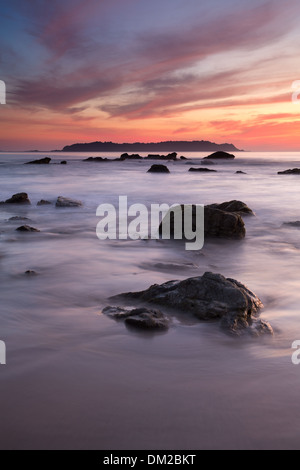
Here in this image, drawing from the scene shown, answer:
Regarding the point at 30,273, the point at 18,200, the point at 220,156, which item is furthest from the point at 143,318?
the point at 220,156

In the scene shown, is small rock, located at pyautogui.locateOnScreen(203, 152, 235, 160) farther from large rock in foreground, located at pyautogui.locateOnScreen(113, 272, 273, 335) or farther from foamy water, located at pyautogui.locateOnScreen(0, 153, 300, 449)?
large rock in foreground, located at pyautogui.locateOnScreen(113, 272, 273, 335)

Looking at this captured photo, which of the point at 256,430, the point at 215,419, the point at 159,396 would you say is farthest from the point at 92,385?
the point at 256,430

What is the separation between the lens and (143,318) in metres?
3.34

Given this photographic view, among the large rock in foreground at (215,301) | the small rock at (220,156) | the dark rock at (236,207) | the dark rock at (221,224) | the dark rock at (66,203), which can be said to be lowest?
the large rock in foreground at (215,301)

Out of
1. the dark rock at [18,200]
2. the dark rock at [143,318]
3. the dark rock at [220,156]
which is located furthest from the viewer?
the dark rock at [220,156]

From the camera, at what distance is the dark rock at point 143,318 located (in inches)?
130

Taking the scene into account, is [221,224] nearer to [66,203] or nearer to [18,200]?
[66,203]

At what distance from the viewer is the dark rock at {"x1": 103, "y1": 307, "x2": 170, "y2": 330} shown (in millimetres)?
3295

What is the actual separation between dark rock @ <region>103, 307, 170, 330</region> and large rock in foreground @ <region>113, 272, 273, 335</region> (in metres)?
0.30

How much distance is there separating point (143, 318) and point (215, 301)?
0.74 m

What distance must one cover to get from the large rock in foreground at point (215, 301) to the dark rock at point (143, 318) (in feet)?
1.00

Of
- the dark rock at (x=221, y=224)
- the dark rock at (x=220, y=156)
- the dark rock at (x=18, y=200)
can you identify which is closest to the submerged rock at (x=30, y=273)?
the dark rock at (x=221, y=224)

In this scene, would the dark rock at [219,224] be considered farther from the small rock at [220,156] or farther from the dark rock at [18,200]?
the small rock at [220,156]

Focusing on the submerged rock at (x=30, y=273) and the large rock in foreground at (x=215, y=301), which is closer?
the large rock in foreground at (x=215, y=301)
